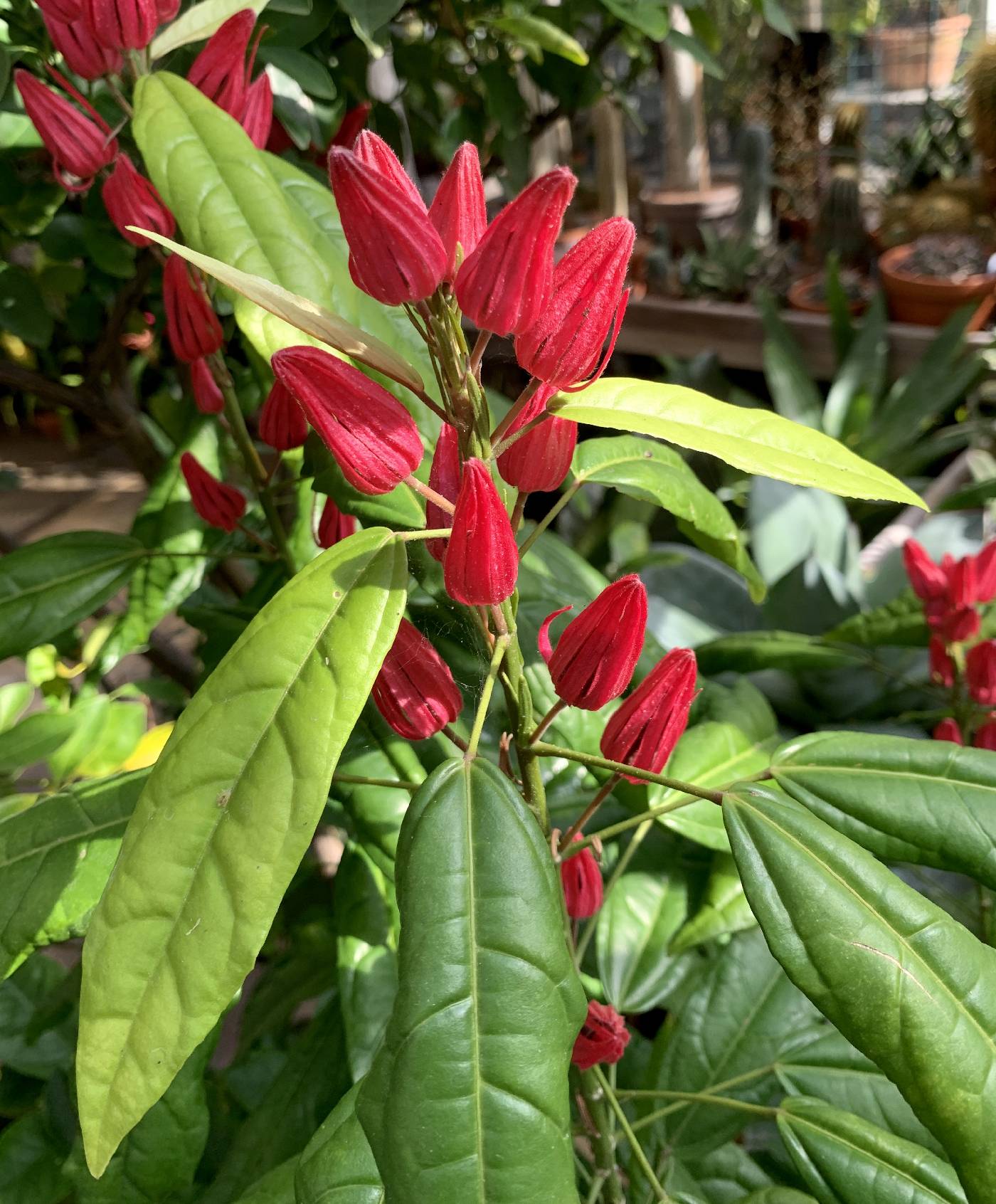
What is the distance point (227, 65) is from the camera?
1.67 ft

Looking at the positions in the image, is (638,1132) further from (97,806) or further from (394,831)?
(97,806)

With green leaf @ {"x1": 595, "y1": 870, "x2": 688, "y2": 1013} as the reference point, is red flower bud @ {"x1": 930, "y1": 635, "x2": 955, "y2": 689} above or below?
above

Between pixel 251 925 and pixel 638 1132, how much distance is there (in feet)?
1.54

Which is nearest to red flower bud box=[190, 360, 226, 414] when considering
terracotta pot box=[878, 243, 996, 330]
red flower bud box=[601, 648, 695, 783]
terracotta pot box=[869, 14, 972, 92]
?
red flower bud box=[601, 648, 695, 783]

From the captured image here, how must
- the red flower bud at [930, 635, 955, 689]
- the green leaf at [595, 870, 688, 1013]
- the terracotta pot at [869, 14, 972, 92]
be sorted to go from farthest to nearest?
the terracotta pot at [869, 14, 972, 92] < the red flower bud at [930, 635, 955, 689] < the green leaf at [595, 870, 688, 1013]

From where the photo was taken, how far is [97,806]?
0.49 m

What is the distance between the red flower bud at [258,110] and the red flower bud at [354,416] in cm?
27

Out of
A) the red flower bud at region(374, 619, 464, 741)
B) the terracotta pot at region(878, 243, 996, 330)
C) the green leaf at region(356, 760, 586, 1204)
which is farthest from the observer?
the terracotta pot at region(878, 243, 996, 330)

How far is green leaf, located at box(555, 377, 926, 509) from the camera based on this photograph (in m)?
0.36

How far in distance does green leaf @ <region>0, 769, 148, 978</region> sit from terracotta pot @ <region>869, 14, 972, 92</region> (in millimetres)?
4631

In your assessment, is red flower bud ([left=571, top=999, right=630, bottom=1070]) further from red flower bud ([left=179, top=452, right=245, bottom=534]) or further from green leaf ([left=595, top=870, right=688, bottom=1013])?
red flower bud ([left=179, top=452, right=245, bottom=534])

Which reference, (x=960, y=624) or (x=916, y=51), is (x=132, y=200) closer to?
(x=960, y=624)

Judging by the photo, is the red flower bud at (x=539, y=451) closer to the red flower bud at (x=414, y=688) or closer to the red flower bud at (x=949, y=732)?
the red flower bud at (x=414, y=688)

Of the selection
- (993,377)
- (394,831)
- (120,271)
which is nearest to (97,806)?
(394,831)
